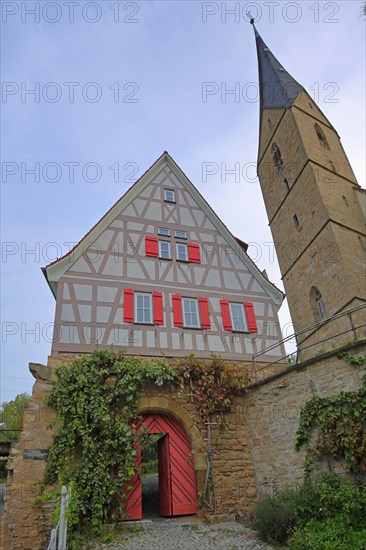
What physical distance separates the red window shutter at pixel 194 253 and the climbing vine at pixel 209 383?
341 centimetres

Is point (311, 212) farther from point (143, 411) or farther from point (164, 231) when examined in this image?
point (143, 411)

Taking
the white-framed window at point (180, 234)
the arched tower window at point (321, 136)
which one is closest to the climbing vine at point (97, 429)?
the white-framed window at point (180, 234)

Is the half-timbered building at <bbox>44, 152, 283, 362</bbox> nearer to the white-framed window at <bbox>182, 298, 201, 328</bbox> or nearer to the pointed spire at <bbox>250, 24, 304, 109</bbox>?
the white-framed window at <bbox>182, 298, 201, 328</bbox>

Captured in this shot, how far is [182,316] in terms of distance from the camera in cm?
1030

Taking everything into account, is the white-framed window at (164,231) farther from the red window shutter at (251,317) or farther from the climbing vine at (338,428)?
the climbing vine at (338,428)

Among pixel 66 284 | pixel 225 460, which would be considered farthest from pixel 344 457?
pixel 66 284

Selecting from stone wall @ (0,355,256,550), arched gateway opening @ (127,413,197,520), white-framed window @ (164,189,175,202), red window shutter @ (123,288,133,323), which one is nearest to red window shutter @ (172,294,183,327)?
red window shutter @ (123,288,133,323)

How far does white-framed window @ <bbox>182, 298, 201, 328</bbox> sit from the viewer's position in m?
10.3

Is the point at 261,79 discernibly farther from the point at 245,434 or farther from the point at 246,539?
the point at 246,539

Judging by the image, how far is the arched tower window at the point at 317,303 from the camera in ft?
49.7

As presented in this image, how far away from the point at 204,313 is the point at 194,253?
79.1 inches

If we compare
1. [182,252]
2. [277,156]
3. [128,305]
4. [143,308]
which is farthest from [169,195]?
[277,156]

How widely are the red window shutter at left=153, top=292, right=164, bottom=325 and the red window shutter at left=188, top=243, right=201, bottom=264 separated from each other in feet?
5.51

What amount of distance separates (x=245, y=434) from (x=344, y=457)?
10.0 feet
